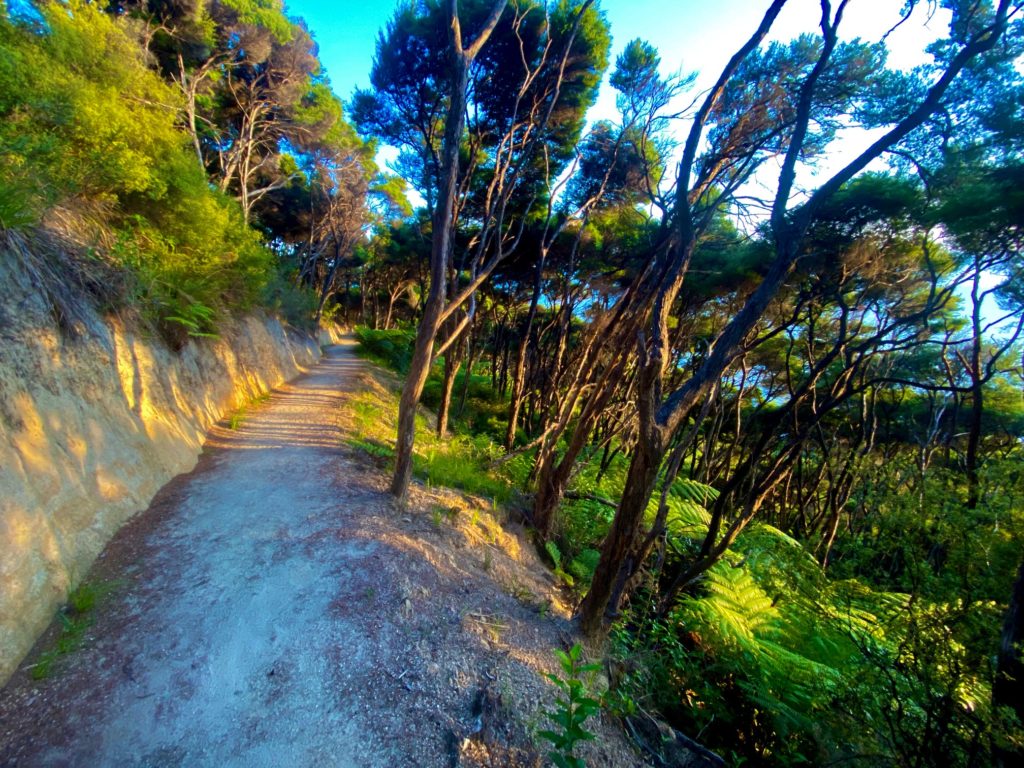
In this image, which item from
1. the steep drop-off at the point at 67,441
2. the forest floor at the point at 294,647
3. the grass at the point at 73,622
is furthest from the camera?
the steep drop-off at the point at 67,441

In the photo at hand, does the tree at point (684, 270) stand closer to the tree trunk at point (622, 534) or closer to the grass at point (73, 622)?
the tree trunk at point (622, 534)

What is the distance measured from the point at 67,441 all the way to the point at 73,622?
4.96 ft

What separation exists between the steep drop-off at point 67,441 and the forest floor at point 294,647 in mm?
204

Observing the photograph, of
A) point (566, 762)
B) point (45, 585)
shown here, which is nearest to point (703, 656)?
point (566, 762)

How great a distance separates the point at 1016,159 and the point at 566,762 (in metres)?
6.78

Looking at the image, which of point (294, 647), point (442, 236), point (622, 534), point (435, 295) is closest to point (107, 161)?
point (442, 236)

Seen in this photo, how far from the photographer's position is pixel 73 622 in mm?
2469

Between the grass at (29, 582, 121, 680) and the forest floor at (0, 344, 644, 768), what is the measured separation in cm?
2

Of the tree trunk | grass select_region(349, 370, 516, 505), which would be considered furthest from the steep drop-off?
the tree trunk

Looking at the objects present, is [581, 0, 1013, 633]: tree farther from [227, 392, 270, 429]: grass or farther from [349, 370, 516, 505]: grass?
[227, 392, 270, 429]: grass

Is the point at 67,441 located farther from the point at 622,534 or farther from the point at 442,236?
the point at 622,534

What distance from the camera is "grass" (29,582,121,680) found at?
7.18 ft

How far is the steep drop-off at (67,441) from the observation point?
2420 millimetres

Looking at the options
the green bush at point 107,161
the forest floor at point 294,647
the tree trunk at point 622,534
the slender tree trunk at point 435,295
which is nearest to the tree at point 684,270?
the tree trunk at point 622,534
